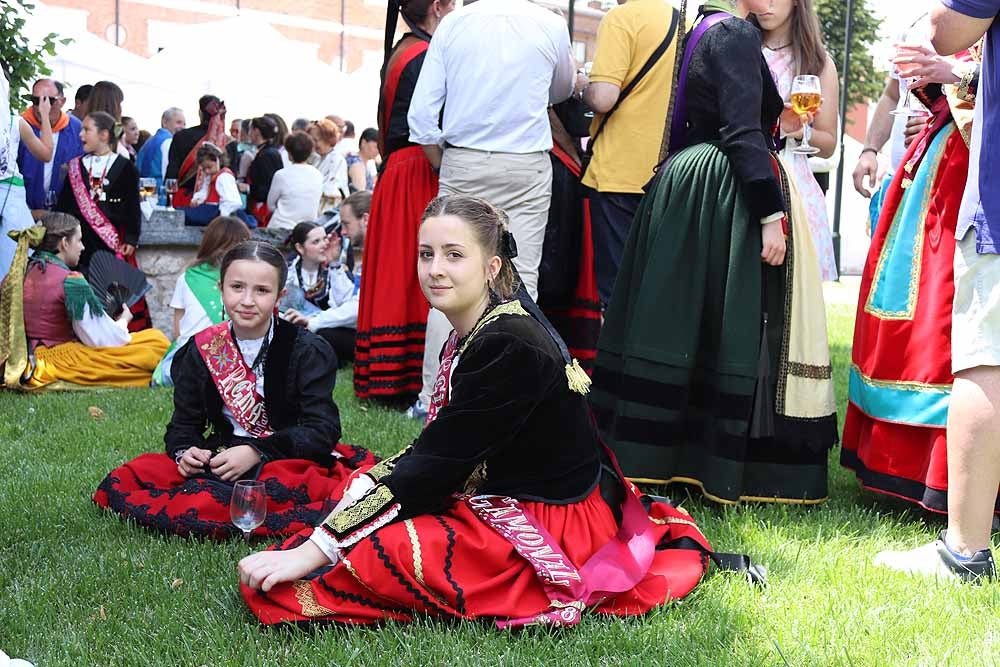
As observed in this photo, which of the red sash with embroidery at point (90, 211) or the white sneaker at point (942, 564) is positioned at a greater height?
the red sash with embroidery at point (90, 211)

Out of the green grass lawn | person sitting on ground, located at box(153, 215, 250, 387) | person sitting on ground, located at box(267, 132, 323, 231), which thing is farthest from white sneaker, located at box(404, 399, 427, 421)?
person sitting on ground, located at box(267, 132, 323, 231)

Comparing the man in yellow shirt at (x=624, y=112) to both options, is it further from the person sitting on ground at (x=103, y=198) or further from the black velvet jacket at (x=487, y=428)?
the person sitting on ground at (x=103, y=198)

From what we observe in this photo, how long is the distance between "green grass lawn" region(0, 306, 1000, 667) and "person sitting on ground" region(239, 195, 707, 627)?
0.25 ft

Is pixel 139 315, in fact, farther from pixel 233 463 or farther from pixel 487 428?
pixel 487 428

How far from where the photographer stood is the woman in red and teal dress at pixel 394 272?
5.96 m

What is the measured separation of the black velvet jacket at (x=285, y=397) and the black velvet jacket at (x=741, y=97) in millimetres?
1521

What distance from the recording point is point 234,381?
155 inches

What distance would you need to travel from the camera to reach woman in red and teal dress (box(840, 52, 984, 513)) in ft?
12.0

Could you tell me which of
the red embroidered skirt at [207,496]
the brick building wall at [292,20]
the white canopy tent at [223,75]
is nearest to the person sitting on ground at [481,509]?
the red embroidered skirt at [207,496]

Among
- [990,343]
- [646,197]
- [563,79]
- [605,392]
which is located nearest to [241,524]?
[605,392]

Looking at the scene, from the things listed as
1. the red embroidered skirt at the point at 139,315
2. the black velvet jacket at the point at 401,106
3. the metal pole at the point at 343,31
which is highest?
the metal pole at the point at 343,31

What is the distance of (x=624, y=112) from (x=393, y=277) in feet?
4.96

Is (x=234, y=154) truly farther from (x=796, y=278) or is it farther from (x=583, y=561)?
(x=583, y=561)

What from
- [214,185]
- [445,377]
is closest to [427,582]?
[445,377]
